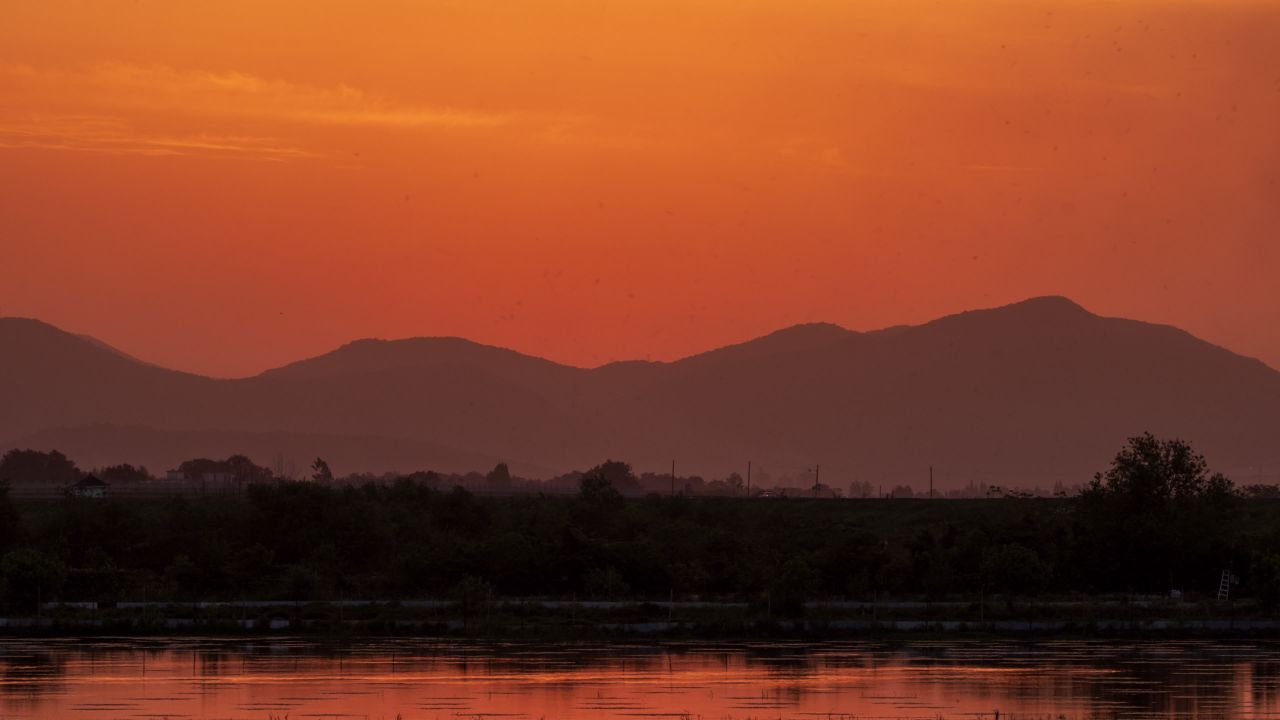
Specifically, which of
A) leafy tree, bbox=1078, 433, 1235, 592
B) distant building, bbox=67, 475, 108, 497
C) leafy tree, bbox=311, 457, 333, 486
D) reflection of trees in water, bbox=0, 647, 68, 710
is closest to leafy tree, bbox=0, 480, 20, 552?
reflection of trees in water, bbox=0, 647, 68, 710

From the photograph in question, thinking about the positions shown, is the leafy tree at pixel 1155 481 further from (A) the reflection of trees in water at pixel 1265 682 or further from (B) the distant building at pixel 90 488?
(B) the distant building at pixel 90 488

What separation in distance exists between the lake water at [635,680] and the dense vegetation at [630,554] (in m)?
11.1

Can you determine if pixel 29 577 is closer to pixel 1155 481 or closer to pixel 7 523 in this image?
pixel 7 523

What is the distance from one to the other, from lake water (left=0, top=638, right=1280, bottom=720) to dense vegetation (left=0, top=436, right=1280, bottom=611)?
11061 mm

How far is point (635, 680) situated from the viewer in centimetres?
5297

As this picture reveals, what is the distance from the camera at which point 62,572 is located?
74875 mm

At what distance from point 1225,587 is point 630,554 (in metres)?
24.6

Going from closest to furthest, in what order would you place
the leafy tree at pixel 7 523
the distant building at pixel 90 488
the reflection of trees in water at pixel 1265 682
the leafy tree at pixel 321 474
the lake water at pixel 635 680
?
the lake water at pixel 635 680
the reflection of trees in water at pixel 1265 682
the leafy tree at pixel 7 523
the distant building at pixel 90 488
the leafy tree at pixel 321 474

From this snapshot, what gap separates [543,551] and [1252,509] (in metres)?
46.1

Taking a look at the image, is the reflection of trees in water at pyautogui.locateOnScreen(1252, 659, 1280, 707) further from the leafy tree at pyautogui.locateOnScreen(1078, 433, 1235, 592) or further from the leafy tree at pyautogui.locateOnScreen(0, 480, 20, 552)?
the leafy tree at pyautogui.locateOnScreen(0, 480, 20, 552)

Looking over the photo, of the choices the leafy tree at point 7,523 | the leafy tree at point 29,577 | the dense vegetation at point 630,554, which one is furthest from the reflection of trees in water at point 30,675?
the leafy tree at point 7,523

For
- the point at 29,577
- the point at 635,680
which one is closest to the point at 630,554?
the point at 29,577

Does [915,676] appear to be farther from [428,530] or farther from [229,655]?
[428,530]

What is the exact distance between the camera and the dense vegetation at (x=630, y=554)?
7700cm
